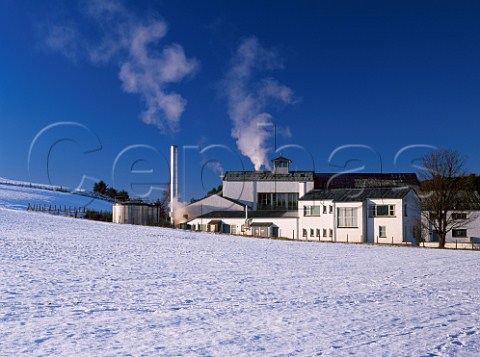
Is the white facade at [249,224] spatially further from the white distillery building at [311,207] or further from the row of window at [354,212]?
the row of window at [354,212]

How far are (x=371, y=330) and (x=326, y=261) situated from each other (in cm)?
1730

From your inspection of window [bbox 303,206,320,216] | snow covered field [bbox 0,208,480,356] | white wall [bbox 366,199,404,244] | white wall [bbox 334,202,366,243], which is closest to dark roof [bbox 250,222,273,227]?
window [bbox 303,206,320,216]

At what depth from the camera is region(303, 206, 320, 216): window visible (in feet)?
208

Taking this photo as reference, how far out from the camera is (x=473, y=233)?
61.9 metres

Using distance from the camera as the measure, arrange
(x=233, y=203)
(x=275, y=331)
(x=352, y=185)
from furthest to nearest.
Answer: (x=352, y=185), (x=233, y=203), (x=275, y=331)

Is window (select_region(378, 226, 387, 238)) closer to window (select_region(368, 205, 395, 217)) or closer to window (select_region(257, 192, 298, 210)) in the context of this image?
window (select_region(368, 205, 395, 217))

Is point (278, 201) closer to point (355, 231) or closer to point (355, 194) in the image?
point (355, 194)

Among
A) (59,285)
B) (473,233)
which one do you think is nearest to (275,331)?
(59,285)

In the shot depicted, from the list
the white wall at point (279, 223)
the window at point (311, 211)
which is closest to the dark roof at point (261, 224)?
the white wall at point (279, 223)

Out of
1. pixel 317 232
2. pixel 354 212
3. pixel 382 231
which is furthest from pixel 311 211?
pixel 382 231

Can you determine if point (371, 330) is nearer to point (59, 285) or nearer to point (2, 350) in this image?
point (2, 350)

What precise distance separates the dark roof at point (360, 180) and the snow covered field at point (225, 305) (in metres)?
51.8

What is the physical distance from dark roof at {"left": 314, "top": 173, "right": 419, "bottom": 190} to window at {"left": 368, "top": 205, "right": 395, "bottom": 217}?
69.1ft

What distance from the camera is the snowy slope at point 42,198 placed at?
247 ft
